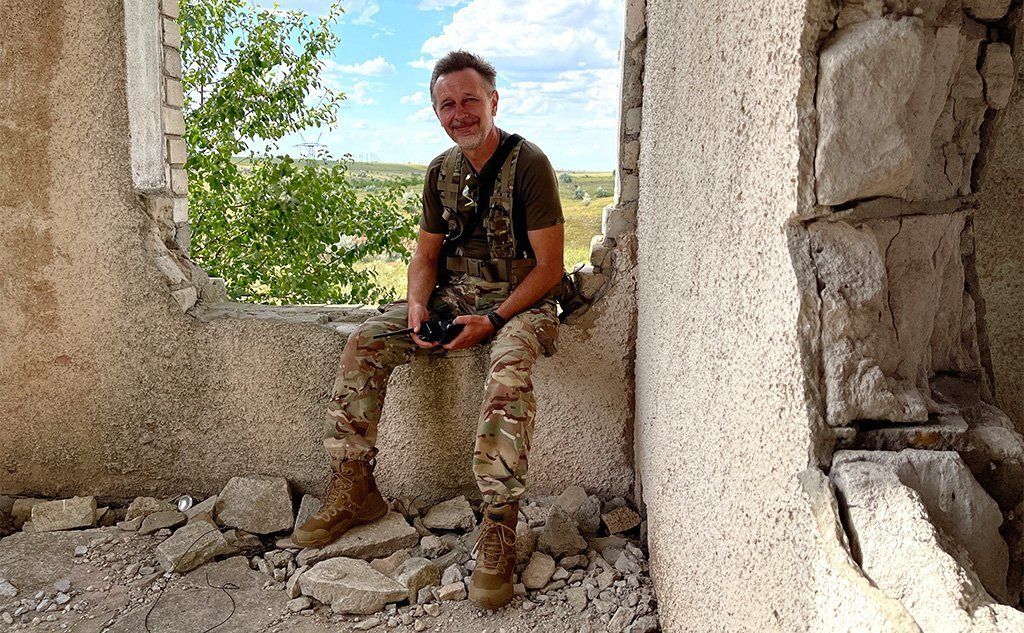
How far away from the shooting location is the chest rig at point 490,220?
108 inches

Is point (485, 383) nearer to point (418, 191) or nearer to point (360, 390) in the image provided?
point (360, 390)

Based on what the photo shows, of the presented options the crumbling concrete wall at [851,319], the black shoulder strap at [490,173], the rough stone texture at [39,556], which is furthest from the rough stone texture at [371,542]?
the crumbling concrete wall at [851,319]

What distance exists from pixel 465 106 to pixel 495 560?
1.55 meters

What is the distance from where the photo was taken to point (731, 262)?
1.53m

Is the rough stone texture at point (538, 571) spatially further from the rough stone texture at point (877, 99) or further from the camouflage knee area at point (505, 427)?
the rough stone texture at point (877, 99)

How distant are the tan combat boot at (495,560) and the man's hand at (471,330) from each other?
57 cm

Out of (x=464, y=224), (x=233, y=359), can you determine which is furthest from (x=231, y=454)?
(x=464, y=224)

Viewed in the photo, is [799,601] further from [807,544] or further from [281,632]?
[281,632]

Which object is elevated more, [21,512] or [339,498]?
[339,498]

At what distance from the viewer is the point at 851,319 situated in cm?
125

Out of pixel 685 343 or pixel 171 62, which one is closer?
pixel 685 343

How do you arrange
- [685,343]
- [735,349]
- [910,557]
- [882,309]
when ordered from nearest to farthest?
[910,557] < [882,309] < [735,349] < [685,343]

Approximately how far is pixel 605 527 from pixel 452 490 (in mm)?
631

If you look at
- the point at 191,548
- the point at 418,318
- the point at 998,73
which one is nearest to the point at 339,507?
the point at 191,548
